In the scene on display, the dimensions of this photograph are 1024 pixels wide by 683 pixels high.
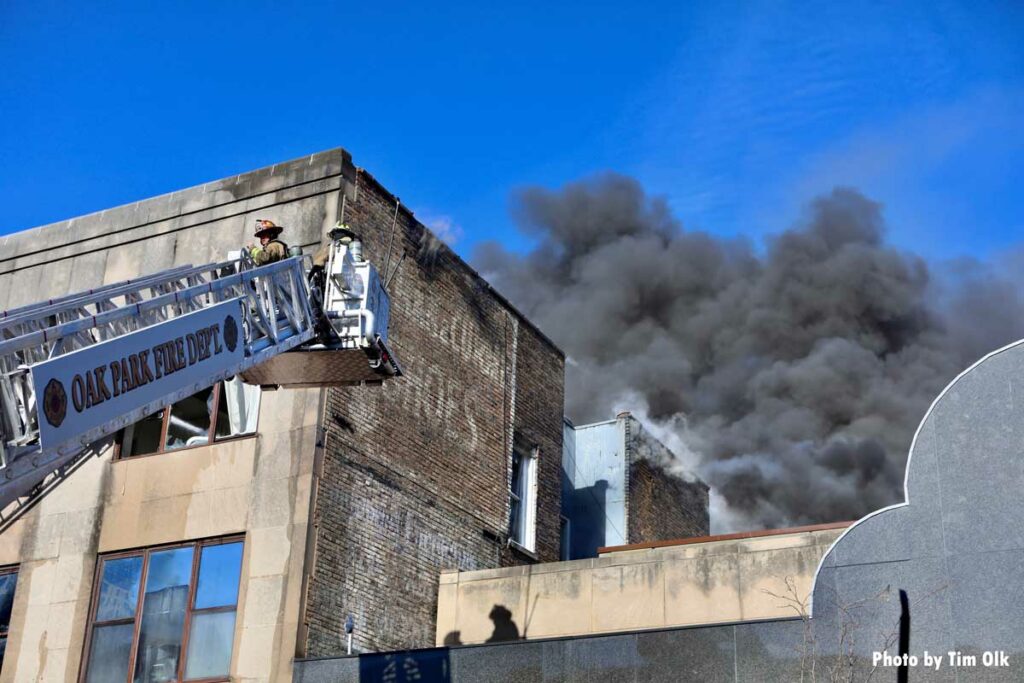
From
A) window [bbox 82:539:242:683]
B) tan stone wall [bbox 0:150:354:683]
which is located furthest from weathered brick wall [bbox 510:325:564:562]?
window [bbox 82:539:242:683]

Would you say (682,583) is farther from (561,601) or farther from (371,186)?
(371,186)

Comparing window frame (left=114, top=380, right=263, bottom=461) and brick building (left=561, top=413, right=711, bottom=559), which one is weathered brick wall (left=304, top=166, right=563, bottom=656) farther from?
brick building (left=561, top=413, right=711, bottom=559)

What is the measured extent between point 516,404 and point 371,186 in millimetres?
4244

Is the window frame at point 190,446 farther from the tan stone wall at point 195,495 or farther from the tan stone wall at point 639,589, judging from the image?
the tan stone wall at point 639,589

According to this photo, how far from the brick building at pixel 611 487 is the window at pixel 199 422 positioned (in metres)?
7.61

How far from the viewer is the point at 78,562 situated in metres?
14.7

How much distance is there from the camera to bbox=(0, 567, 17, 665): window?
14938 mm

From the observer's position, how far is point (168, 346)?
7914 millimetres

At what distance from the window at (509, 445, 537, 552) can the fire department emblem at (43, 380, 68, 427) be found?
11.4m

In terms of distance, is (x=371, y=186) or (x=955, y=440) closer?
(x=955, y=440)

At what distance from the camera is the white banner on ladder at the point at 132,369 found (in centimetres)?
659

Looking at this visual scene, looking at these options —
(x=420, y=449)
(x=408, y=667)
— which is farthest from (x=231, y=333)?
(x=420, y=449)

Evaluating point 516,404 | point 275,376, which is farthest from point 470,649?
point 516,404

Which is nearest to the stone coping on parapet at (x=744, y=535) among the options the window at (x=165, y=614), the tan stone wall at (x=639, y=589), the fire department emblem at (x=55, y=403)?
the tan stone wall at (x=639, y=589)
